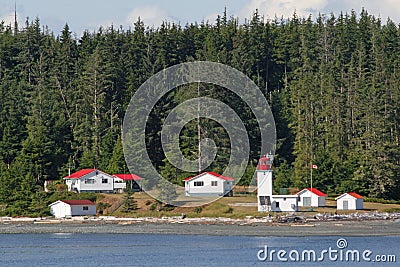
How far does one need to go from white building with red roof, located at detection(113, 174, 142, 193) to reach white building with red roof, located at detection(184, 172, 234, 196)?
5.79 m

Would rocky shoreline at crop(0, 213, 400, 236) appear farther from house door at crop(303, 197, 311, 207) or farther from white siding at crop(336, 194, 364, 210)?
house door at crop(303, 197, 311, 207)

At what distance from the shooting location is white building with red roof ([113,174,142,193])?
8194 cm

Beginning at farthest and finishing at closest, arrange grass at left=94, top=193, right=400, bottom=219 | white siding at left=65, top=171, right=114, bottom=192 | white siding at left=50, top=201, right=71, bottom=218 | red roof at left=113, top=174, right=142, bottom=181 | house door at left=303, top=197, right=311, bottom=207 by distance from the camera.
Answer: red roof at left=113, top=174, right=142, bottom=181, white siding at left=65, top=171, right=114, bottom=192, house door at left=303, top=197, right=311, bottom=207, white siding at left=50, top=201, right=71, bottom=218, grass at left=94, top=193, right=400, bottom=219

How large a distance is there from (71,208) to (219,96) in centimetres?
2374

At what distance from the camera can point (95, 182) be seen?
81062 mm

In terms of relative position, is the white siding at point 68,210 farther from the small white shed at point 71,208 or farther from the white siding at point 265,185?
the white siding at point 265,185

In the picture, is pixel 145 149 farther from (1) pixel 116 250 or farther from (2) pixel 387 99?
(1) pixel 116 250

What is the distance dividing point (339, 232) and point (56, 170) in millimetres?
32896

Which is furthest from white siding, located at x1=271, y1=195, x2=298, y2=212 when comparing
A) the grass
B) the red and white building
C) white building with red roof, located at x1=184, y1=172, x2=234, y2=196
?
the red and white building

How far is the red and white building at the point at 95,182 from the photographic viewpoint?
80.8 m

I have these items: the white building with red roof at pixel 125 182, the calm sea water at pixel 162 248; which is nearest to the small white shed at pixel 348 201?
the calm sea water at pixel 162 248

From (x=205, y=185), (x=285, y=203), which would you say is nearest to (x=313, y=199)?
(x=285, y=203)

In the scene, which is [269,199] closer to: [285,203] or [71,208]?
[285,203]

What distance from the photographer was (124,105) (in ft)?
339
